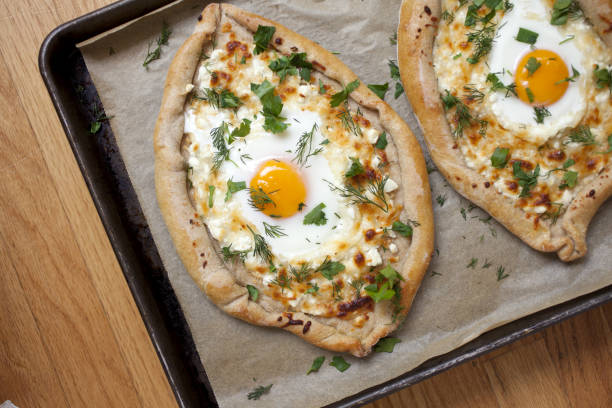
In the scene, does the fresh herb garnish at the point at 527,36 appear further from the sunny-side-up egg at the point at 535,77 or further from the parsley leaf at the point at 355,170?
the parsley leaf at the point at 355,170

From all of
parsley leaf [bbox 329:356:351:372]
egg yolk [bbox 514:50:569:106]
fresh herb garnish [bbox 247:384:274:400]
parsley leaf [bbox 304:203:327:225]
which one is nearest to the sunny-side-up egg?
egg yolk [bbox 514:50:569:106]

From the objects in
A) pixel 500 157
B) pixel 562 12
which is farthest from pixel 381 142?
pixel 562 12

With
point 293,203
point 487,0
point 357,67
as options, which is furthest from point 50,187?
point 487,0

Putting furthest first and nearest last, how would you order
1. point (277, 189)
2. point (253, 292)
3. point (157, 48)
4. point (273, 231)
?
point (157, 48) < point (253, 292) < point (273, 231) < point (277, 189)

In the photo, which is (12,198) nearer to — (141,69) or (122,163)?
(122,163)

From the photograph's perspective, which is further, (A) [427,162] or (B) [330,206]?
(A) [427,162]

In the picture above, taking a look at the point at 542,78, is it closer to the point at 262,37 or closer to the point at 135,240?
the point at 262,37

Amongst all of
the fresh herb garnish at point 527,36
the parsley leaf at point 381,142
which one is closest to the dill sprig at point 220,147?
the parsley leaf at point 381,142

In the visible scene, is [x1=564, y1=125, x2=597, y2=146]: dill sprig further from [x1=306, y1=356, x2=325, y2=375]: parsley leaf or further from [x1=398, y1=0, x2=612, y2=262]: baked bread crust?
[x1=306, y1=356, x2=325, y2=375]: parsley leaf
